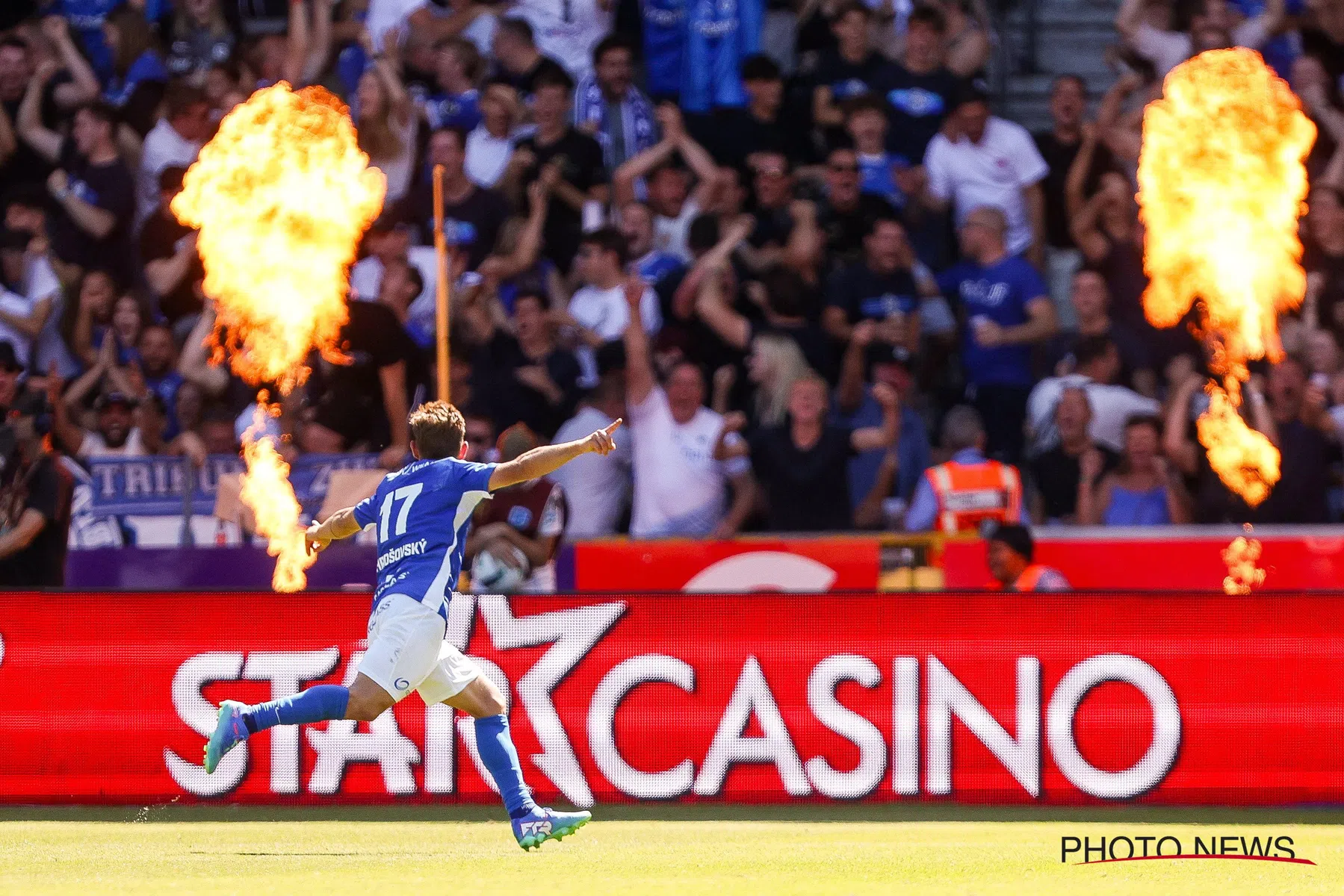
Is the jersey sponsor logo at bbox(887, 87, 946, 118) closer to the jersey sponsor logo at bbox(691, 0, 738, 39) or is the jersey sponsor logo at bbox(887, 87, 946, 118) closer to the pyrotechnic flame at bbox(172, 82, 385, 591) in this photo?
the jersey sponsor logo at bbox(691, 0, 738, 39)

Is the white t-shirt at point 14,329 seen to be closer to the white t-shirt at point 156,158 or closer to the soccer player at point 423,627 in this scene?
the white t-shirt at point 156,158

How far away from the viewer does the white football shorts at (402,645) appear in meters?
7.72

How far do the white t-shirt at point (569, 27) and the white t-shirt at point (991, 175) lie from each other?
2.96 m

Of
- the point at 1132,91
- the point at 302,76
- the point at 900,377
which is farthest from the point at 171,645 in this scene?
the point at 1132,91

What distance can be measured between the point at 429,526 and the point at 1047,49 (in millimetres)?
10614

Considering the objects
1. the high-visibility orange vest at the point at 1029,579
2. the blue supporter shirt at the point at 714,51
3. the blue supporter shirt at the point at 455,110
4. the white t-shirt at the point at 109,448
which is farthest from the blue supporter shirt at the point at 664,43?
the high-visibility orange vest at the point at 1029,579

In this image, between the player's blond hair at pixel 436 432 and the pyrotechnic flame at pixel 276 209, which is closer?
the player's blond hair at pixel 436 432

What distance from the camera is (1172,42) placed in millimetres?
15352

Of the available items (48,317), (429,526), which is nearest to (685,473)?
(48,317)

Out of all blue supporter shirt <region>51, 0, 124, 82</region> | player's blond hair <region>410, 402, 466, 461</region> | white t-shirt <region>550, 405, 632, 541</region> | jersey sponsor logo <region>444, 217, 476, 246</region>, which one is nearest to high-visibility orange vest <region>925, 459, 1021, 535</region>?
white t-shirt <region>550, 405, 632, 541</region>

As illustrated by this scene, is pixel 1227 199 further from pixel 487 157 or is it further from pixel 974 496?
pixel 487 157

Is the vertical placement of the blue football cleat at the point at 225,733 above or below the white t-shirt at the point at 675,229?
below

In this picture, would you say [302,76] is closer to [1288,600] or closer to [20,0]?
[20,0]

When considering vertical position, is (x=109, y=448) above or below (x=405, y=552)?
below
